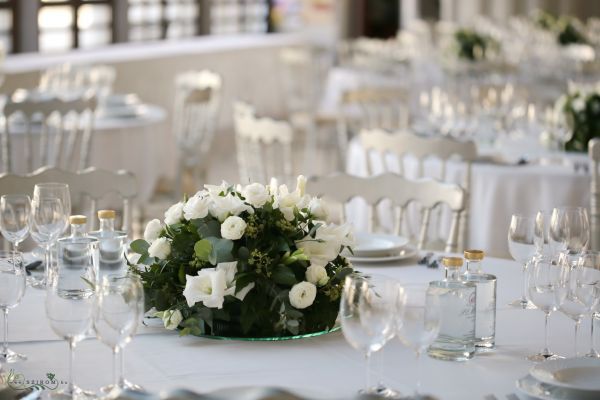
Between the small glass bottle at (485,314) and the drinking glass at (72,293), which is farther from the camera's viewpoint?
the small glass bottle at (485,314)

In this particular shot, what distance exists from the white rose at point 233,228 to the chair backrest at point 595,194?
6.85ft

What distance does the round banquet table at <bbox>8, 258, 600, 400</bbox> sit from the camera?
6.29ft

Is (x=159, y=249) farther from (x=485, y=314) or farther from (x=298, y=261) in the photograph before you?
(x=485, y=314)

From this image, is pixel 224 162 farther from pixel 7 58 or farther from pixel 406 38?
pixel 406 38

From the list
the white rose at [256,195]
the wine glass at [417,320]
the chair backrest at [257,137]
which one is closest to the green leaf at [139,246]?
the white rose at [256,195]

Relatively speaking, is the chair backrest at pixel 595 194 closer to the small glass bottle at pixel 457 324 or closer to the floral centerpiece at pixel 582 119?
the floral centerpiece at pixel 582 119

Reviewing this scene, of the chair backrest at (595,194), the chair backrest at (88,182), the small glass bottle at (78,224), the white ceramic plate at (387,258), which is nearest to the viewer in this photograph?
the small glass bottle at (78,224)

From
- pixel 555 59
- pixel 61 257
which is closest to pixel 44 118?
pixel 61 257

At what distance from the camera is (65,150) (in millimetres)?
5488

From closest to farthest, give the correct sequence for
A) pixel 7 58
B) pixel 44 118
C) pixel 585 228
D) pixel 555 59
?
pixel 585 228 < pixel 44 118 < pixel 7 58 < pixel 555 59

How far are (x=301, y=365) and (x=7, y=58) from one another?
279 inches

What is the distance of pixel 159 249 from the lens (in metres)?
2.21

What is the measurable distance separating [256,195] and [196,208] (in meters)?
0.12

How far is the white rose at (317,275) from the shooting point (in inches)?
85.0
